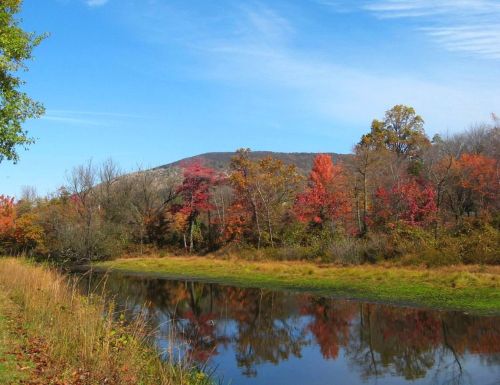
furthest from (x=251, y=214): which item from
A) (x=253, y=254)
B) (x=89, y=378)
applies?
(x=89, y=378)

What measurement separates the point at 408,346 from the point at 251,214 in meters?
34.6

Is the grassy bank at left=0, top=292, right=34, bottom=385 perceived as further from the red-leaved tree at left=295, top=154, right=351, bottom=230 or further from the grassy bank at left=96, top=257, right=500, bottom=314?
the red-leaved tree at left=295, top=154, right=351, bottom=230

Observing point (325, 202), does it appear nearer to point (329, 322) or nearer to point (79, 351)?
point (329, 322)

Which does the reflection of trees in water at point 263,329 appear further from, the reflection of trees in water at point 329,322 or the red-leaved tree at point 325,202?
the red-leaved tree at point 325,202

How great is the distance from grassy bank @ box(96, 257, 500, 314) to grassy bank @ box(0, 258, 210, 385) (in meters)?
2.44

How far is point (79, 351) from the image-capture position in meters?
8.97

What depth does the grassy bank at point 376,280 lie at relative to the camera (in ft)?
64.4

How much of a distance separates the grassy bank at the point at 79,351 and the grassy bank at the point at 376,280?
244cm

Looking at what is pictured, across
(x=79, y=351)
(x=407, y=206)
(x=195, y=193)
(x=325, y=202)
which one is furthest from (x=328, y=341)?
(x=195, y=193)

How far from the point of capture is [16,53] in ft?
52.1

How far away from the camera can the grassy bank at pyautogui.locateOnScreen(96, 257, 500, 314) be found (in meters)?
19.6

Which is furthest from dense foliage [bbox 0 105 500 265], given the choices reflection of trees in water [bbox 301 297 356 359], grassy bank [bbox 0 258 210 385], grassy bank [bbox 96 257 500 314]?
grassy bank [bbox 0 258 210 385]

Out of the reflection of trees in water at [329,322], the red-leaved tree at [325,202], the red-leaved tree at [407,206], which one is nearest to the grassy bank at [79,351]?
the reflection of trees in water at [329,322]

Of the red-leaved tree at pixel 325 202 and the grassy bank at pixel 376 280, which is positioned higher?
the red-leaved tree at pixel 325 202
